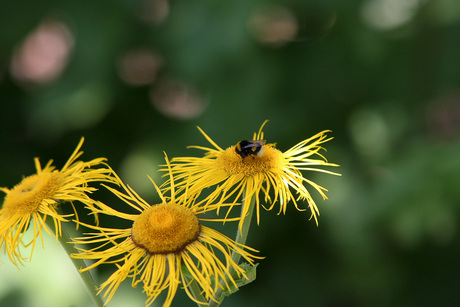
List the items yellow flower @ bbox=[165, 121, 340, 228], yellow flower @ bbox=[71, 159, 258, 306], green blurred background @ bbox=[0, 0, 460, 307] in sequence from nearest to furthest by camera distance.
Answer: yellow flower @ bbox=[71, 159, 258, 306] → yellow flower @ bbox=[165, 121, 340, 228] → green blurred background @ bbox=[0, 0, 460, 307]

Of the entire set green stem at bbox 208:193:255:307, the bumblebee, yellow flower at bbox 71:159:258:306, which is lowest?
green stem at bbox 208:193:255:307

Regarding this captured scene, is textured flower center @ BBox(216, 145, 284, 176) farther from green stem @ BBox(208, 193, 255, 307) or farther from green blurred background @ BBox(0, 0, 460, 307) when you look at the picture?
green blurred background @ BBox(0, 0, 460, 307)

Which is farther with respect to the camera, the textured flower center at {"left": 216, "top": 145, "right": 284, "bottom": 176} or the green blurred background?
the green blurred background

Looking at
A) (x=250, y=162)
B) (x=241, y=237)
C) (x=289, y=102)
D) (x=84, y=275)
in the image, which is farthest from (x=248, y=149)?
(x=289, y=102)

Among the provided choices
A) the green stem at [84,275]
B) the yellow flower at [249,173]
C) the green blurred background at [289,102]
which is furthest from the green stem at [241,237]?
the green blurred background at [289,102]

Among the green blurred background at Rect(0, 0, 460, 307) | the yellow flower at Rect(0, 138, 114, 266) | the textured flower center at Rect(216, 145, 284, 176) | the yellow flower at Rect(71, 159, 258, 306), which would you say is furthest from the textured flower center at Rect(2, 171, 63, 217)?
the green blurred background at Rect(0, 0, 460, 307)

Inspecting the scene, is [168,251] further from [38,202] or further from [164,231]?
[38,202]
